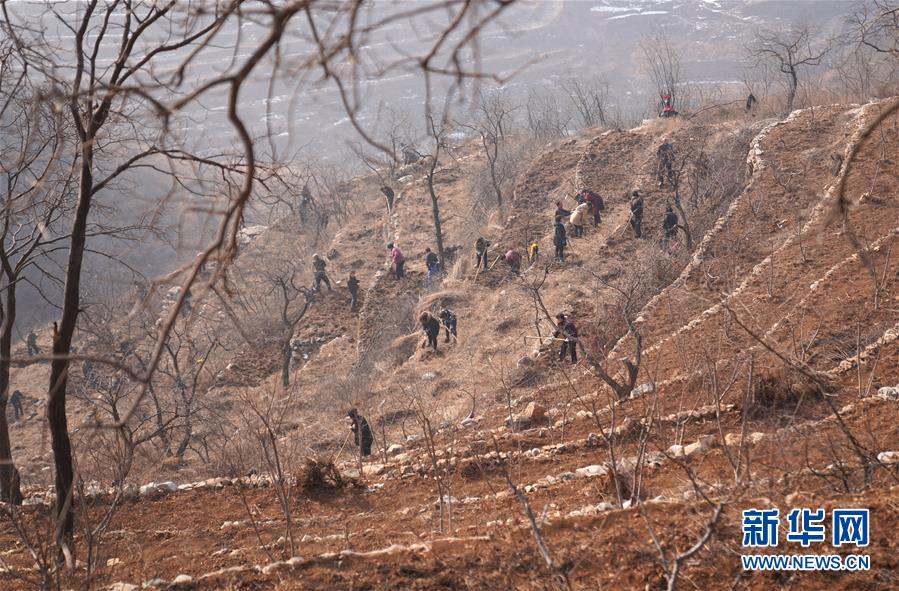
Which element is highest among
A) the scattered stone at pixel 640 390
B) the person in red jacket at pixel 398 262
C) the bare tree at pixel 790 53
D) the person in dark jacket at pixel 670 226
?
the bare tree at pixel 790 53

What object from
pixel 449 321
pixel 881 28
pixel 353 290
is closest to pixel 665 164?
pixel 449 321

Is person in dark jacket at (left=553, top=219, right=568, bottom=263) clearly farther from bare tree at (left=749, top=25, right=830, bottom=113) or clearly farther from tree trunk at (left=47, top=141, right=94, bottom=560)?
tree trunk at (left=47, top=141, right=94, bottom=560)

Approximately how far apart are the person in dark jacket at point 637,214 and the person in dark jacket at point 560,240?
1.75 metres

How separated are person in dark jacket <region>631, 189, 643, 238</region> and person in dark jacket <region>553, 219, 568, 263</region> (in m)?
1.75

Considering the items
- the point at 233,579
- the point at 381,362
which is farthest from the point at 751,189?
the point at 233,579

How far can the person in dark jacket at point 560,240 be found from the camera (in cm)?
1856

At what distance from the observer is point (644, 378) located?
1079 cm

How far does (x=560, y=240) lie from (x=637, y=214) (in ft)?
6.48

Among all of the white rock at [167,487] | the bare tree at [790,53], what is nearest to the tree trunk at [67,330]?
the white rock at [167,487]

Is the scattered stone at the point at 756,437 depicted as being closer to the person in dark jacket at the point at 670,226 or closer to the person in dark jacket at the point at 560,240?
the person in dark jacket at the point at 670,226

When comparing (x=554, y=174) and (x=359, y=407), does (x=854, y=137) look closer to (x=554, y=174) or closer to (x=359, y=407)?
(x=554, y=174)

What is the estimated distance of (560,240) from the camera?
1880 centimetres

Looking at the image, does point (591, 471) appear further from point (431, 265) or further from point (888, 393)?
point (431, 265)

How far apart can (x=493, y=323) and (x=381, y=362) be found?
317 centimetres
